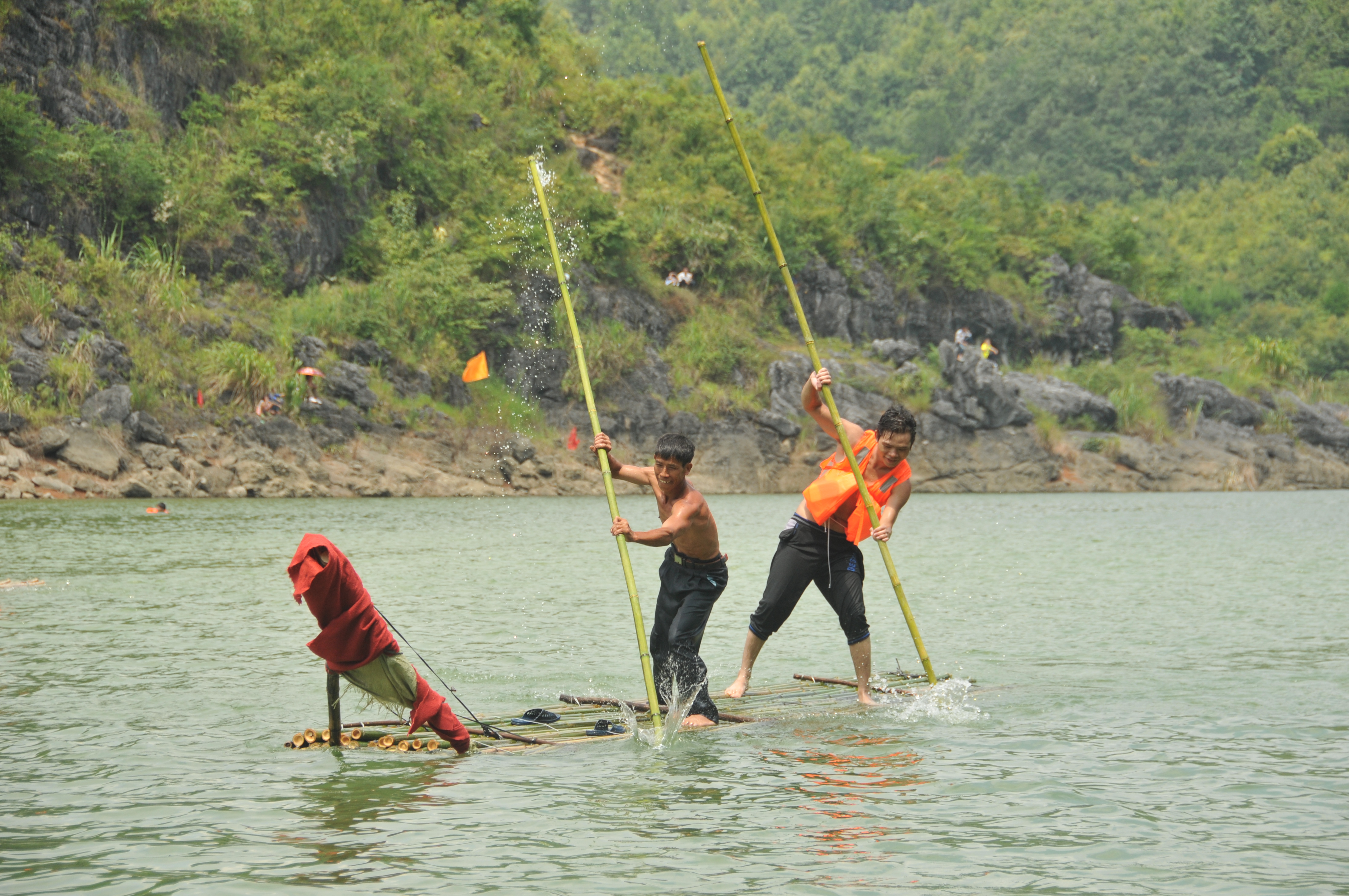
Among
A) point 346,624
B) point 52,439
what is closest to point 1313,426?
point 52,439

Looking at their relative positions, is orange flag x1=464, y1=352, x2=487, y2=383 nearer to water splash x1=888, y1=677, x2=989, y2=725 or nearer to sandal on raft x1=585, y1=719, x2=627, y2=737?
water splash x1=888, y1=677, x2=989, y2=725

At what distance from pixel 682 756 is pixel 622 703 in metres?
0.88

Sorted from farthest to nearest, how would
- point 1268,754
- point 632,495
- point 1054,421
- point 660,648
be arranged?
1. point 1054,421
2. point 632,495
3. point 660,648
4. point 1268,754

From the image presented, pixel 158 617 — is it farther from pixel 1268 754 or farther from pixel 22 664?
pixel 1268 754

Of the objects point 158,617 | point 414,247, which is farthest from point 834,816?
point 414,247

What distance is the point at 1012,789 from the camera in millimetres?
6488

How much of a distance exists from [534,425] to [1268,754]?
29.2 metres

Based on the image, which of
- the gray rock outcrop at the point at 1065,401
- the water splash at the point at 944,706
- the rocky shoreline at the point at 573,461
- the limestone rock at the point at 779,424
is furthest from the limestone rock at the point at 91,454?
the gray rock outcrop at the point at 1065,401

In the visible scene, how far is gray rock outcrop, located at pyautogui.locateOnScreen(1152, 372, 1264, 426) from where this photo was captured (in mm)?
46188

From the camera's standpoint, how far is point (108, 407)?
2623cm

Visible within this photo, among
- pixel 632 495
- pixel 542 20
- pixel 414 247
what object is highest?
pixel 542 20

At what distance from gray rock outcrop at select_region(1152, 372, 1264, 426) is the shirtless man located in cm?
4168

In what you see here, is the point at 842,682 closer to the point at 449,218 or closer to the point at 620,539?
the point at 620,539

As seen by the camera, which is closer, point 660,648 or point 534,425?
point 660,648
